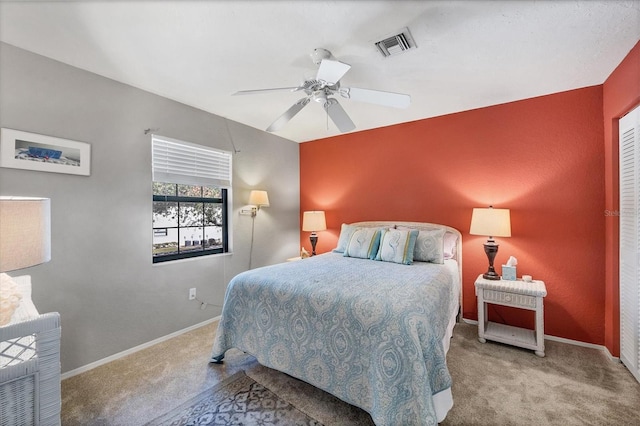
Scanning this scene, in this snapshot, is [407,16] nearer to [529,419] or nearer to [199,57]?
[199,57]

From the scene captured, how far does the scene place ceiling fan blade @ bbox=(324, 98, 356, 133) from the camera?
7.19 feet

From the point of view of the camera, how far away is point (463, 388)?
78.3 inches

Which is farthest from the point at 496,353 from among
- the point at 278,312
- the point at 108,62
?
the point at 108,62

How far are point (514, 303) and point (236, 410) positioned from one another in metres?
2.53

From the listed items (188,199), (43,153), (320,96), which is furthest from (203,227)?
(320,96)

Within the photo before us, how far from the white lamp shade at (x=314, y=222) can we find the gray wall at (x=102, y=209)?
1.36 metres

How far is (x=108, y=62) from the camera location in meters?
2.19

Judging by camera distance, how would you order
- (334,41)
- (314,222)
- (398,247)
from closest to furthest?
(334,41), (398,247), (314,222)

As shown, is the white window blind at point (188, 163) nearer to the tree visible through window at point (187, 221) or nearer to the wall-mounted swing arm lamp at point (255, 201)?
the tree visible through window at point (187, 221)

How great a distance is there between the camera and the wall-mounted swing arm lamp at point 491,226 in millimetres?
2695

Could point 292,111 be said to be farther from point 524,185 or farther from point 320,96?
point 524,185

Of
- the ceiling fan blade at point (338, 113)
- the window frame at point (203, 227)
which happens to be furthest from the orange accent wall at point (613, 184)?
the window frame at point (203, 227)

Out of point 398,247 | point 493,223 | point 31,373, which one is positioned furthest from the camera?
point 398,247

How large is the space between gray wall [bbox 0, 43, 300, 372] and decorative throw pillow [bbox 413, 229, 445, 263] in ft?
7.88
